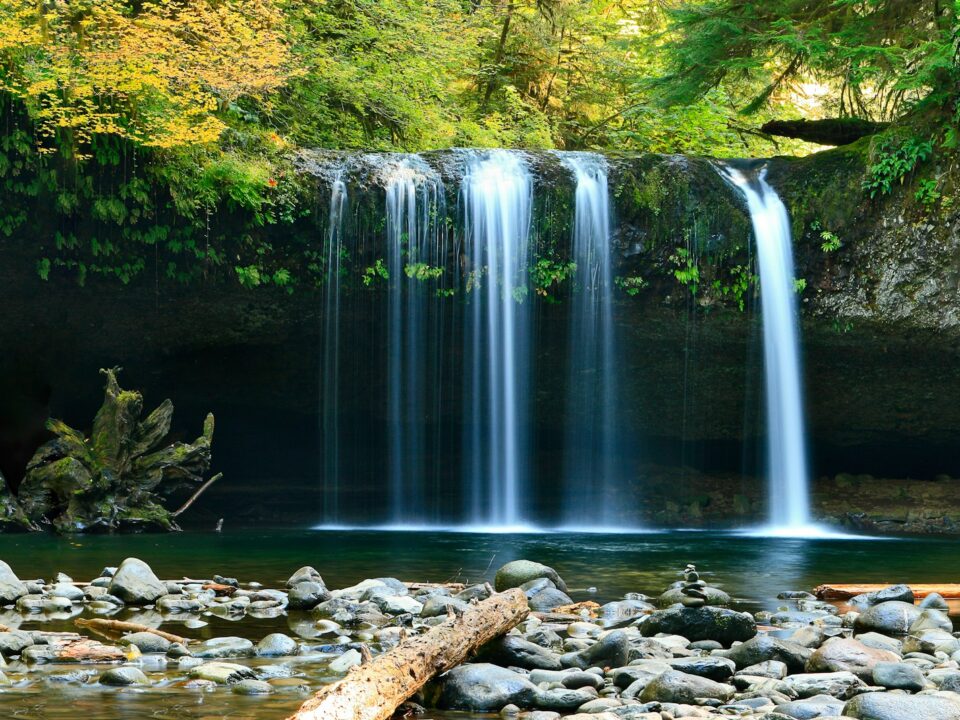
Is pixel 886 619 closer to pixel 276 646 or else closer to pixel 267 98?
pixel 276 646

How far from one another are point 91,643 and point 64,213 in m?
8.73

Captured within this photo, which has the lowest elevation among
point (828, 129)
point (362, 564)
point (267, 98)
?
point (362, 564)

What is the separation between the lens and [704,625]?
5496 mm

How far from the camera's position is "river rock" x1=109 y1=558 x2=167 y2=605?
6.73 meters

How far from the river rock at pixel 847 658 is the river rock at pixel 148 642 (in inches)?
124

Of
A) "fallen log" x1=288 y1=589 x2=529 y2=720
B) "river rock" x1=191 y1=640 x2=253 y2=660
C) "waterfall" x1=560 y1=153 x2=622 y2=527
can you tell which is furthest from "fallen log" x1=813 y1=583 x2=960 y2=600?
"waterfall" x1=560 y1=153 x2=622 y2=527

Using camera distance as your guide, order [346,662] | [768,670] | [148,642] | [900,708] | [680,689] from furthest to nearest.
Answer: [148,642], [346,662], [768,670], [680,689], [900,708]

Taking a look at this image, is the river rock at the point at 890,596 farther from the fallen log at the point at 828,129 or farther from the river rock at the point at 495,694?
the fallen log at the point at 828,129

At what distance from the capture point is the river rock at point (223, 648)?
16.8 ft

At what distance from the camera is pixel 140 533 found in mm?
12312

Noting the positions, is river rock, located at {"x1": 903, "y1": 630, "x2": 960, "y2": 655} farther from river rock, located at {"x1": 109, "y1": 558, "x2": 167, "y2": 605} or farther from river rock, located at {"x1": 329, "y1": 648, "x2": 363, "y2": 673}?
river rock, located at {"x1": 109, "y1": 558, "x2": 167, "y2": 605}

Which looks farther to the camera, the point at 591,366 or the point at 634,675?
the point at 591,366

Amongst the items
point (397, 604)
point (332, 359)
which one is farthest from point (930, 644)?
point (332, 359)

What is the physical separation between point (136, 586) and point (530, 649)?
306cm
